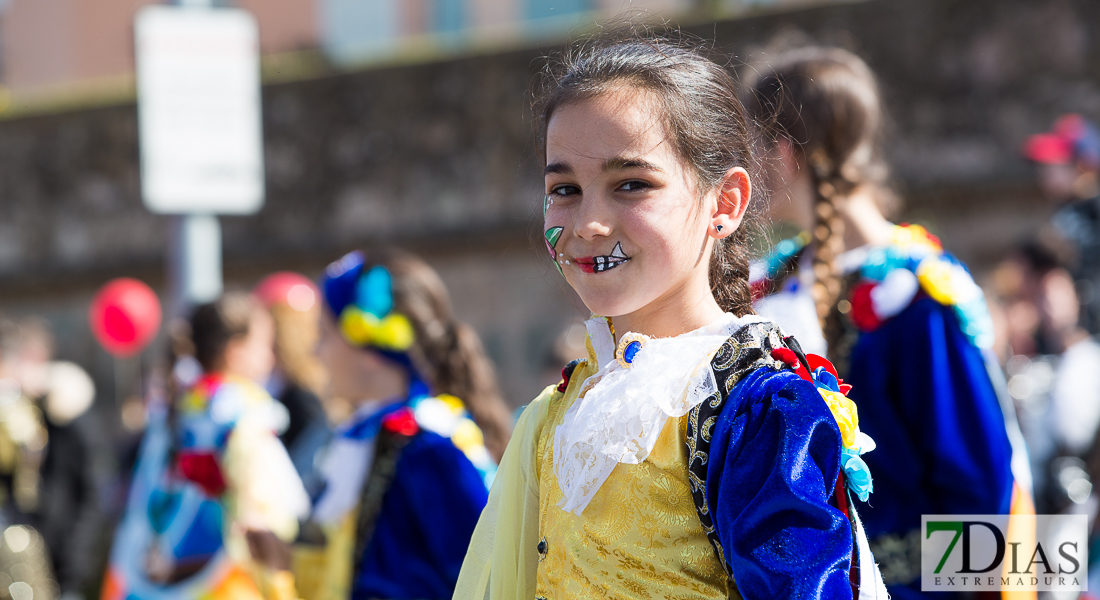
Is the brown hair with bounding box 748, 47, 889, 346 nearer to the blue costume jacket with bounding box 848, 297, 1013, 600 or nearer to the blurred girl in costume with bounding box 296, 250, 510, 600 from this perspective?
the blue costume jacket with bounding box 848, 297, 1013, 600

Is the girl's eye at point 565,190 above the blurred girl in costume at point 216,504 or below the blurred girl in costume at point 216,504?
above

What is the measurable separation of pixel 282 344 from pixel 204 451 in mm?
1868

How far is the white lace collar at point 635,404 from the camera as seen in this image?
152 centimetres

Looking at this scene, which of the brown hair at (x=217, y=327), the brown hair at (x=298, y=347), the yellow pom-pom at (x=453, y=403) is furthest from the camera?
the brown hair at (x=298, y=347)

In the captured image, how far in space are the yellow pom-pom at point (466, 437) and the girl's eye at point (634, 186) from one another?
1678 mm

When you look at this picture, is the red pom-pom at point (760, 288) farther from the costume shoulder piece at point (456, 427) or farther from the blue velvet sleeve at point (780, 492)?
the costume shoulder piece at point (456, 427)

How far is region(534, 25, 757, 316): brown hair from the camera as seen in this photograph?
5.22 feet

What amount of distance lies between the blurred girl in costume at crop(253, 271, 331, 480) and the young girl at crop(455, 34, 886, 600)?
3.98 meters

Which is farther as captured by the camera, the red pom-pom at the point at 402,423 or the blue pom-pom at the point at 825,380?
the red pom-pom at the point at 402,423

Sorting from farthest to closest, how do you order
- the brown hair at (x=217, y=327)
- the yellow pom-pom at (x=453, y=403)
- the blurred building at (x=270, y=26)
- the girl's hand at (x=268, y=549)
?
1. the blurred building at (x=270, y=26)
2. the brown hair at (x=217, y=327)
3. the girl's hand at (x=268, y=549)
4. the yellow pom-pom at (x=453, y=403)

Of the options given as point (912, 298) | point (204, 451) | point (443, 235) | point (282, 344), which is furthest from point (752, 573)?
point (443, 235)

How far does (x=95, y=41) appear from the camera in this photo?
18062 millimetres

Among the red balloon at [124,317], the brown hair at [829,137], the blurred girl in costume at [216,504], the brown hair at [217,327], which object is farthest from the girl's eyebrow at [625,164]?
the red balloon at [124,317]

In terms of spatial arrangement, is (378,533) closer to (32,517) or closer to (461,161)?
(32,517)
